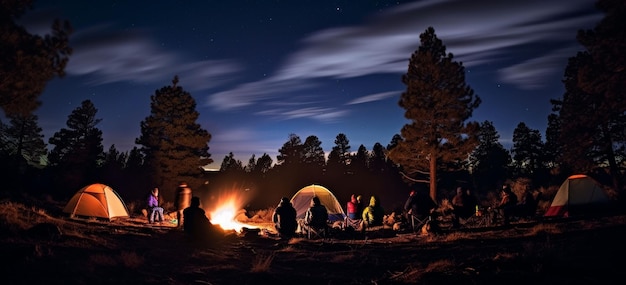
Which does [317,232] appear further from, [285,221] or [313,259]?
[313,259]

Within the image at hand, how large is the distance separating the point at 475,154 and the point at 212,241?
53.1 metres

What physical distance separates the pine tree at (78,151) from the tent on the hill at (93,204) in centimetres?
2626

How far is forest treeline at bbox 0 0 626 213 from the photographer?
1238 cm

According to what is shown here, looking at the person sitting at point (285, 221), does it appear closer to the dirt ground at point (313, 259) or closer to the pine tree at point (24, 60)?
the dirt ground at point (313, 259)

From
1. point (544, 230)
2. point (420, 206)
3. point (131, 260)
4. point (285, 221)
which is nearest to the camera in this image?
point (131, 260)

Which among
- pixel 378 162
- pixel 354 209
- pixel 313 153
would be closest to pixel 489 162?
pixel 378 162

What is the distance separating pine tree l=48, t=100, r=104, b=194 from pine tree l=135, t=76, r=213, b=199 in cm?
1108

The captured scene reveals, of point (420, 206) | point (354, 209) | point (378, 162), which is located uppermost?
point (378, 162)

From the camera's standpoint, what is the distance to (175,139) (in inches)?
1332

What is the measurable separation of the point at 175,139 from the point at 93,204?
57.0 feet

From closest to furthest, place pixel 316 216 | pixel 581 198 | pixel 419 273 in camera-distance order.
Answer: pixel 419 273 → pixel 316 216 → pixel 581 198

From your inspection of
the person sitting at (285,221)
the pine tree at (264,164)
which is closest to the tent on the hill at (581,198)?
the person sitting at (285,221)

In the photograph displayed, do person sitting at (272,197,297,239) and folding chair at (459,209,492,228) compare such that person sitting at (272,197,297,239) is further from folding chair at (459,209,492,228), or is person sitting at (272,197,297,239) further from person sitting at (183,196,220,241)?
folding chair at (459,209,492,228)

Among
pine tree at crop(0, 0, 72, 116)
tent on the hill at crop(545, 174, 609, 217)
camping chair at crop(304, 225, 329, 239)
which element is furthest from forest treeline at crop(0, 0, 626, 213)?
camping chair at crop(304, 225, 329, 239)
